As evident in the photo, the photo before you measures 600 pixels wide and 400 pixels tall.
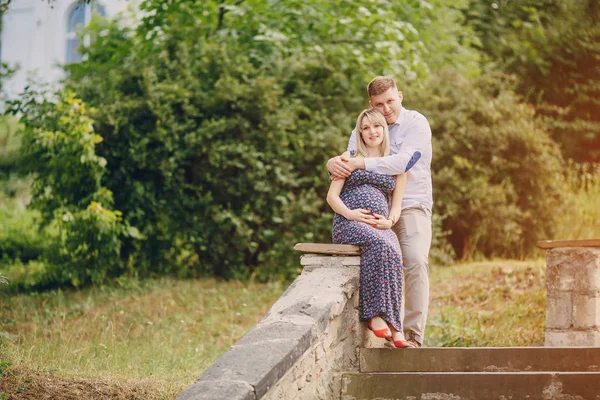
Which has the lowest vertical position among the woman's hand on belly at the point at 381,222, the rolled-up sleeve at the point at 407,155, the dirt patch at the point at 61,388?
the dirt patch at the point at 61,388

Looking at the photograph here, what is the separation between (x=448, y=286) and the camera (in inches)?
354

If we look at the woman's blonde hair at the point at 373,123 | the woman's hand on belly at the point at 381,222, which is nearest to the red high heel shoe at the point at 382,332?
the woman's hand on belly at the point at 381,222

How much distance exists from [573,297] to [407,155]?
1.82 meters

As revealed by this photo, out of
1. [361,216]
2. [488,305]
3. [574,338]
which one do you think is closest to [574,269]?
[574,338]

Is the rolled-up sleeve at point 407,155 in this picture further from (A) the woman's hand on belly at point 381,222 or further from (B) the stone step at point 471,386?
(B) the stone step at point 471,386

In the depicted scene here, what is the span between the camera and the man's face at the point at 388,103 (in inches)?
200

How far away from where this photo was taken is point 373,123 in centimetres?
496

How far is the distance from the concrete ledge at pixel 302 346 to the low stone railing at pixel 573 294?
1.84 metres

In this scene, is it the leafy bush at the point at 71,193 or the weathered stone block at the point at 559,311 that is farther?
the leafy bush at the point at 71,193

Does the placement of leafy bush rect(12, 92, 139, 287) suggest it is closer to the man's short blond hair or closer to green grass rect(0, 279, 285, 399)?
green grass rect(0, 279, 285, 399)

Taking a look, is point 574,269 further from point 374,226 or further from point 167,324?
point 167,324

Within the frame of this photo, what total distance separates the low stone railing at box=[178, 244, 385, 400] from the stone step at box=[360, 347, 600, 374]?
0.36 m

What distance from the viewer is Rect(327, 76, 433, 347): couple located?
4.57 metres

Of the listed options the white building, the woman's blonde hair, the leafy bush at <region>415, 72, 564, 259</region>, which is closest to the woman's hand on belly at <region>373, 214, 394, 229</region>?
the woman's blonde hair
